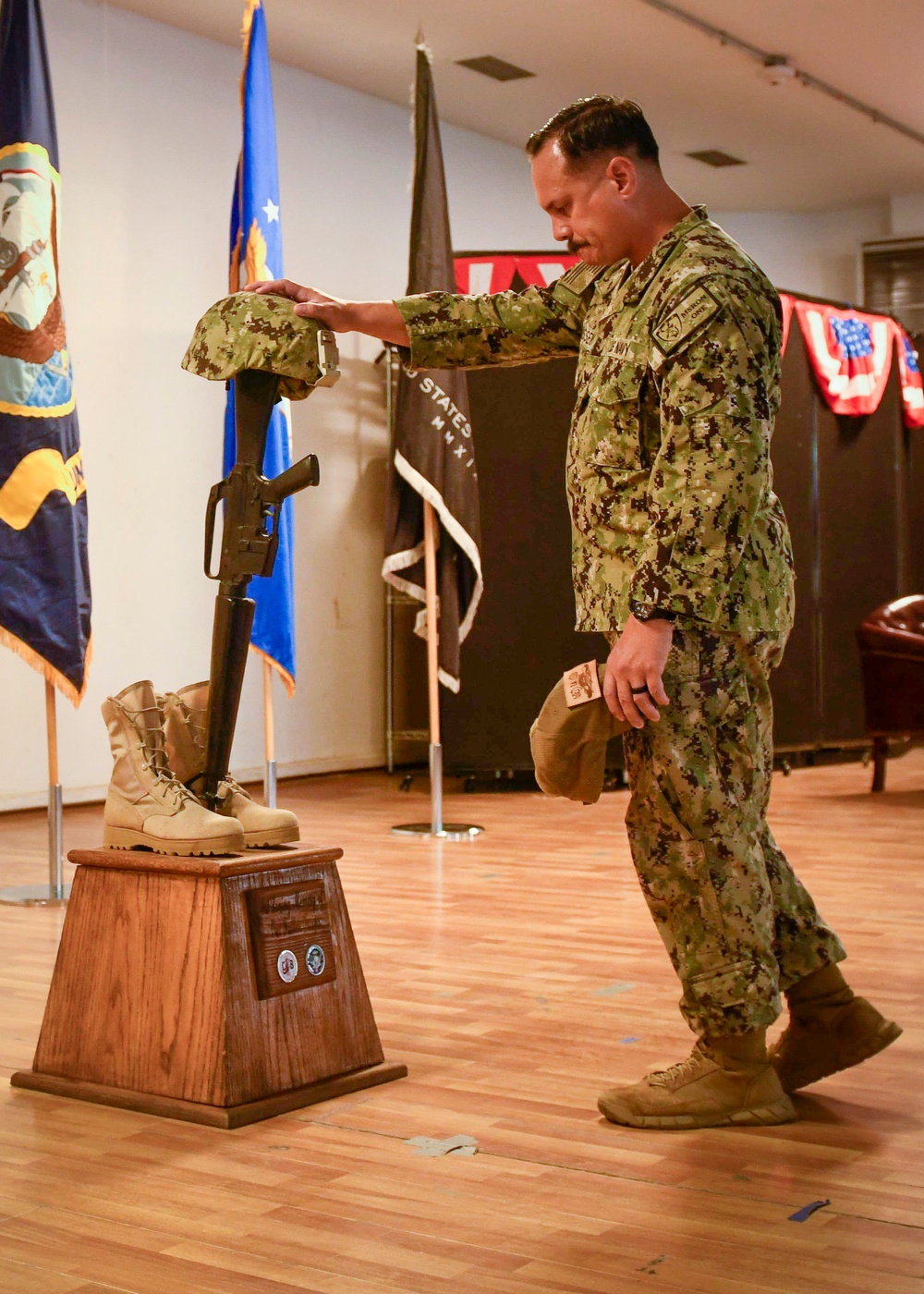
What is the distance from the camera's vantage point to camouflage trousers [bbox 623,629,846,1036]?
1.95 metres

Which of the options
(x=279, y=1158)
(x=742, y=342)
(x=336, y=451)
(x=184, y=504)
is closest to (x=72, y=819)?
(x=184, y=504)

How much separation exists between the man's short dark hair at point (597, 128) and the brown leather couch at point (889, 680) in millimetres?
4707

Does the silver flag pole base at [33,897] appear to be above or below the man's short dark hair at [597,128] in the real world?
below

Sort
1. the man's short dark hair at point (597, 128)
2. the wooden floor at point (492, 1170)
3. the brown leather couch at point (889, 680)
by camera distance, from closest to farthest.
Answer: the wooden floor at point (492, 1170) → the man's short dark hair at point (597, 128) → the brown leather couch at point (889, 680)

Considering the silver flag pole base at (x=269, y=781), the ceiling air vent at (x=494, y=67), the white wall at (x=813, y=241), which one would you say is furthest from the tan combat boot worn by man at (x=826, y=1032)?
the white wall at (x=813, y=241)

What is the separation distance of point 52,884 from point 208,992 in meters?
2.08

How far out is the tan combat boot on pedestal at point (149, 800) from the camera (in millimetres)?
2158

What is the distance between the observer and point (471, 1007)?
2795mm

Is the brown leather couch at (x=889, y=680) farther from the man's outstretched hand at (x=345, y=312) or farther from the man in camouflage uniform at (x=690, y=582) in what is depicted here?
the man's outstretched hand at (x=345, y=312)

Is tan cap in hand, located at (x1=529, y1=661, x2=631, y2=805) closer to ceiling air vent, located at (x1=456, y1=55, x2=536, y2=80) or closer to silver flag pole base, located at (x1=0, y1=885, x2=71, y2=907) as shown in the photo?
silver flag pole base, located at (x1=0, y1=885, x2=71, y2=907)

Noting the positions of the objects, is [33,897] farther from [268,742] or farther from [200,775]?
[200,775]

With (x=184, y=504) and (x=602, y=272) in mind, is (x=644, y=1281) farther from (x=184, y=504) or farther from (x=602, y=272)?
(x=184, y=504)

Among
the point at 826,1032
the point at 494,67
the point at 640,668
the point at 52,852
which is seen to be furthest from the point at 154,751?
the point at 494,67

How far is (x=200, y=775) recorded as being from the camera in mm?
2309
